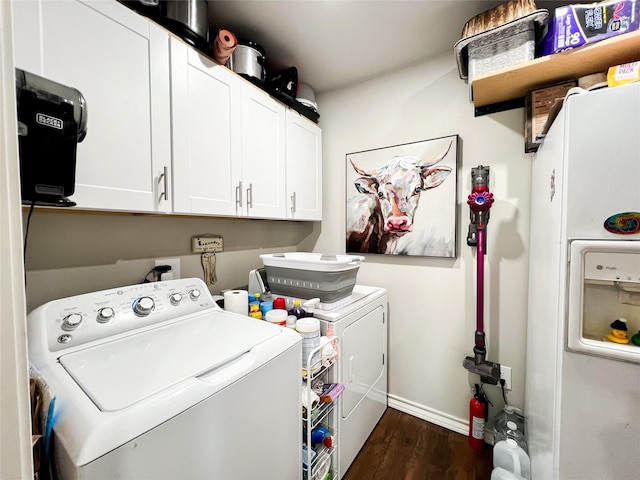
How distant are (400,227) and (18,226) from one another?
1802 mm

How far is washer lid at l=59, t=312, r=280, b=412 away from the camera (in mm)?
609

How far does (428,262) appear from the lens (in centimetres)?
177

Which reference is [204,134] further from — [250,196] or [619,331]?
[619,331]

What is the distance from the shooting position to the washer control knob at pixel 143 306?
977 mm

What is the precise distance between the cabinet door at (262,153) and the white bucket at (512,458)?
5.80 feet

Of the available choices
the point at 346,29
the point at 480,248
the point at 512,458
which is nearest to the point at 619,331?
the point at 480,248

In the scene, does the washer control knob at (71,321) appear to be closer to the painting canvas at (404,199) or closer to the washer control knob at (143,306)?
the washer control knob at (143,306)

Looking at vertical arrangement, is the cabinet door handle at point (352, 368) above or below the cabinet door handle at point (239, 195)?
below

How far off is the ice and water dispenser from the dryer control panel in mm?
1363

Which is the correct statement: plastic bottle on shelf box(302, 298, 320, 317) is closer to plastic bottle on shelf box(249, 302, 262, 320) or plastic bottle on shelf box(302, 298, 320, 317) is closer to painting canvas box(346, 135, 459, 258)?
plastic bottle on shelf box(249, 302, 262, 320)

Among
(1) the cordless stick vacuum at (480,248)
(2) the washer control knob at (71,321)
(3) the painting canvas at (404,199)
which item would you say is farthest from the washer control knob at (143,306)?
(1) the cordless stick vacuum at (480,248)

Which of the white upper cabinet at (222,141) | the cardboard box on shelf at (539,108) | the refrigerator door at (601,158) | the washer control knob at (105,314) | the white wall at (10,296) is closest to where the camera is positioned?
the white wall at (10,296)

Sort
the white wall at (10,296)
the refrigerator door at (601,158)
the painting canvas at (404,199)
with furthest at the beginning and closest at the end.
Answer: the painting canvas at (404,199)
the refrigerator door at (601,158)
the white wall at (10,296)

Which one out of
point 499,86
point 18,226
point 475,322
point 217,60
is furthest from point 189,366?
point 499,86
